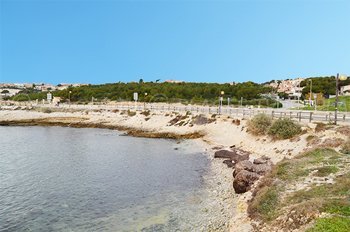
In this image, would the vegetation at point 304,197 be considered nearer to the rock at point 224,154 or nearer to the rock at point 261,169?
the rock at point 261,169

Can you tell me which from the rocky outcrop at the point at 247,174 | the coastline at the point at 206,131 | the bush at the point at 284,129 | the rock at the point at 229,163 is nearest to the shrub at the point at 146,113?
the coastline at the point at 206,131

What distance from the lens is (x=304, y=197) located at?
1338 centimetres

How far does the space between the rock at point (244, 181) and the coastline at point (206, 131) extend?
0.41m

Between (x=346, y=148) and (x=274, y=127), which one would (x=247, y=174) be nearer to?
(x=346, y=148)

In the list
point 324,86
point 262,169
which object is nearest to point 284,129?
point 262,169

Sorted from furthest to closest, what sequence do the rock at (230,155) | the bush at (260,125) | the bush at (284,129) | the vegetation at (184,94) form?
1. the vegetation at (184,94)
2. the bush at (260,125)
3. the bush at (284,129)
4. the rock at (230,155)

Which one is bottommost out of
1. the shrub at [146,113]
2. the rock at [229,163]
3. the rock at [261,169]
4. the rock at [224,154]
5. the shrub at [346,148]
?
the rock at [229,163]

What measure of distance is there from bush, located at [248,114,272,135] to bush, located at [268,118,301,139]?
1.78m

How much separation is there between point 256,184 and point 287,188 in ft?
9.22

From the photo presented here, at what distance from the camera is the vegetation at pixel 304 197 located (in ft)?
36.7

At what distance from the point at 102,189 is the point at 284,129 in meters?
17.0

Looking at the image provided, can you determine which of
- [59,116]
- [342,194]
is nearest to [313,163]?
[342,194]

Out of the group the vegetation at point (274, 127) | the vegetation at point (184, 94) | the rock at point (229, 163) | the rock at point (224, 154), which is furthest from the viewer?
the vegetation at point (184, 94)

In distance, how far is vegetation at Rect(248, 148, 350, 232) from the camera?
11195mm
